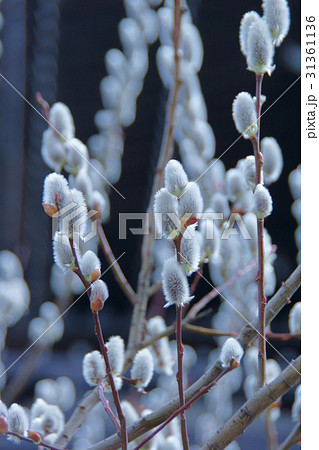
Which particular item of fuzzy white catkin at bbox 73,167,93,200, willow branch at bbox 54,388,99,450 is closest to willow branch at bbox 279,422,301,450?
willow branch at bbox 54,388,99,450

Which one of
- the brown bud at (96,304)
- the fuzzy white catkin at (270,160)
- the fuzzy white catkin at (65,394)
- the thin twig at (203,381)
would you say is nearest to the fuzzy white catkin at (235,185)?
the fuzzy white catkin at (270,160)

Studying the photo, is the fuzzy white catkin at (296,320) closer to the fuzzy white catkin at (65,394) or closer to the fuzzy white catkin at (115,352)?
the fuzzy white catkin at (115,352)

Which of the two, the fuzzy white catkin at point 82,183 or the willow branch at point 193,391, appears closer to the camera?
the willow branch at point 193,391

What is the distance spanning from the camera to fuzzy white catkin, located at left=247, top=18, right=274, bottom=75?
16.9 inches

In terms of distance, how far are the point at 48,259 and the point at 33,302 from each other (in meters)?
0.16

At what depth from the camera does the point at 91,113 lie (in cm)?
176

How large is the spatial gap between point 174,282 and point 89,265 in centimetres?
6

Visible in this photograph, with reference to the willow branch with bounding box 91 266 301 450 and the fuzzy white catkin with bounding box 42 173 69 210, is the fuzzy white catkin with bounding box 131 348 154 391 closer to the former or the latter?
the willow branch with bounding box 91 266 301 450

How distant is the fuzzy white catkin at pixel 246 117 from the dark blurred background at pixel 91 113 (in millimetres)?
883

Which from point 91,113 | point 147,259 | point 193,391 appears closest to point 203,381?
point 193,391

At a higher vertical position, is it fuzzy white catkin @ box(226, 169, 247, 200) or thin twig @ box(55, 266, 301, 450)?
fuzzy white catkin @ box(226, 169, 247, 200)

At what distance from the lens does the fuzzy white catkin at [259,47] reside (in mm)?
428

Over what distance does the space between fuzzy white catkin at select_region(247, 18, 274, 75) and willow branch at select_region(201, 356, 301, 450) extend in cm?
23

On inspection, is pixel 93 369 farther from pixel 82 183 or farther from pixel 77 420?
pixel 82 183
